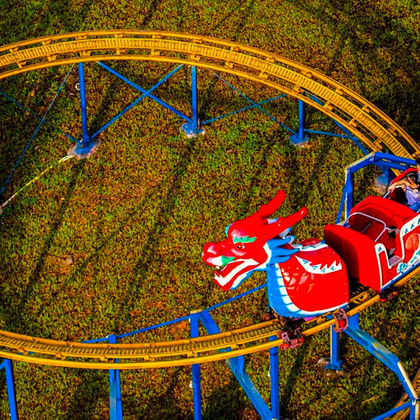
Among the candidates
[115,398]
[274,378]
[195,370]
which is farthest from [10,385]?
[274,378]

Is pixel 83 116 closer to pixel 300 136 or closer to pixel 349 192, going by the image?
pixel 300 136

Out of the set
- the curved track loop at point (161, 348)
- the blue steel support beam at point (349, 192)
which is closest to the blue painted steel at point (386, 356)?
the curved track loop at point (161, 348)

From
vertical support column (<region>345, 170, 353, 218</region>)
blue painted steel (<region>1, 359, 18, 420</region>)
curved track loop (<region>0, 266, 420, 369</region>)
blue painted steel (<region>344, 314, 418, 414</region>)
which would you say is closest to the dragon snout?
curved track loop (<region>0, 266, 420, 369</region>)

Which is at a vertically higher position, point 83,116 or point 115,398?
point 83,116

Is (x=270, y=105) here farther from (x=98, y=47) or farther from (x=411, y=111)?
(x=98, y=47)

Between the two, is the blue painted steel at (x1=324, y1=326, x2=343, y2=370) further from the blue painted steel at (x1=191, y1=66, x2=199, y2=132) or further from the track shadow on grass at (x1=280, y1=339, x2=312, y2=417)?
the blue painted steel at (x1=191, y1=66, x2=199, y2=132)

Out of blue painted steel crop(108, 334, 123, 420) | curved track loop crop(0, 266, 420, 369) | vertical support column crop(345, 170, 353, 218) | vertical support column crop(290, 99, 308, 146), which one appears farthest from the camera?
vertical support column crop(290, 99, 308, 146)
